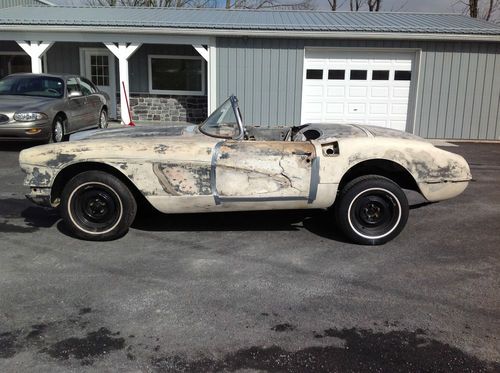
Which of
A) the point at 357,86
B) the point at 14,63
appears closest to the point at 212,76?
the point at 357,86

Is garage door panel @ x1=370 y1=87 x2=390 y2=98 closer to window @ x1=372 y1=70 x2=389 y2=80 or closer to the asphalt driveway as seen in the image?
window @ x1=372 y1=70 x2=389 y2=80

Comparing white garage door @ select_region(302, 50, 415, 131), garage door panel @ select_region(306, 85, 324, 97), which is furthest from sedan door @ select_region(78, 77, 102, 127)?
garage door panel @ select_region(306, 85, 324, 97)

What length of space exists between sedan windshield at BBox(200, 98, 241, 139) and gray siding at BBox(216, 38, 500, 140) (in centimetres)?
908

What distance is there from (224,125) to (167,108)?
456 inches

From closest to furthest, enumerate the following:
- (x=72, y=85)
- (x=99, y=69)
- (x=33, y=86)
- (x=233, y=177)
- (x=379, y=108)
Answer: (x=233, y=177) < (x=33, y=86) < (x=72, y=85) < (x=379, y=108) < (x=99, y=69)

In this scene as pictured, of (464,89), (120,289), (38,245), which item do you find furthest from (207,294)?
(464,89)

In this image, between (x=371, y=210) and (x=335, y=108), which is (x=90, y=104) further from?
(x=371, y=210)

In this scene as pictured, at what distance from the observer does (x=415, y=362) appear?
287 cm

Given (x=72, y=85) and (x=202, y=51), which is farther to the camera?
(x=202, y=51)

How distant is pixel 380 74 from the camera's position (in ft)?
46.1

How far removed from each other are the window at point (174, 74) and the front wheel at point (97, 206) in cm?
1185

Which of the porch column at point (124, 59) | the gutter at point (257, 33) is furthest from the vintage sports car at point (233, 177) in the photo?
the porch column at point (124, 59)

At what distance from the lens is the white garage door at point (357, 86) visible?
14.0 m

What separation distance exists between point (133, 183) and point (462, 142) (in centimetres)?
1135
